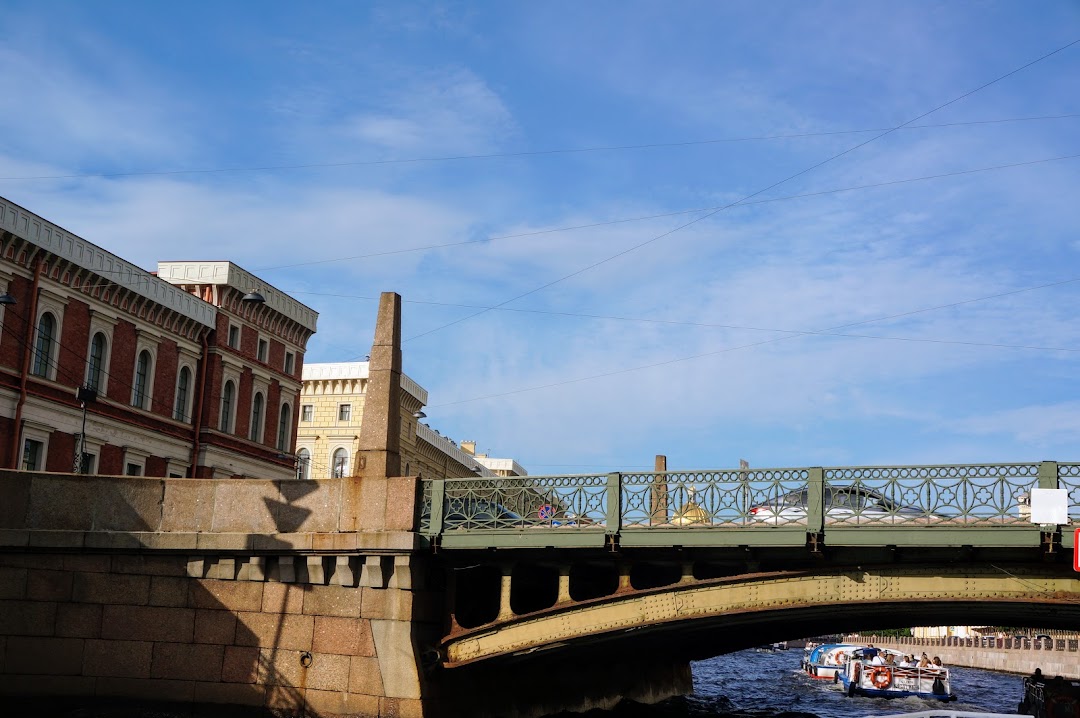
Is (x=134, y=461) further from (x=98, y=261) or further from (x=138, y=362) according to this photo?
(x=98, y=261)

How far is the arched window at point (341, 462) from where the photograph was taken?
66.9 meters

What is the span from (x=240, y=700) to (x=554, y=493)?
6.23m

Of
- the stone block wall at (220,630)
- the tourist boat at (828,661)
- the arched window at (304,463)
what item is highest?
the arched window at (304,463)

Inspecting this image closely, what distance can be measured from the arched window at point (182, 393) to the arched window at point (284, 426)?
7.69 metres

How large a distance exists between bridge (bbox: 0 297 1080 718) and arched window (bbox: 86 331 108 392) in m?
19.3

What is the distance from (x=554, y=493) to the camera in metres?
18.8

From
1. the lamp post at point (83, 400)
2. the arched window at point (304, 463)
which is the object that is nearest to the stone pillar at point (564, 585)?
the lamp post at point (83, 400)

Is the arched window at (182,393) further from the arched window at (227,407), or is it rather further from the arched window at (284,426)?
the arched window at (284,426)

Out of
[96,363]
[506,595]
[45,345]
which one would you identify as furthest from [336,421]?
[506,595]

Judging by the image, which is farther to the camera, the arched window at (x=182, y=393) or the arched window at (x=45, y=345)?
the arched window at (x=182, y=393)

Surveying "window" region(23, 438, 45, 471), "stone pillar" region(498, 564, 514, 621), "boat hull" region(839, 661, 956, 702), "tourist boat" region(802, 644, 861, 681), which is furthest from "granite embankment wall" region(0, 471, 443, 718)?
"tourist boat" region(802, 644, 861, 681)

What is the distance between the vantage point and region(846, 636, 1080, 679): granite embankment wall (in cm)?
5516

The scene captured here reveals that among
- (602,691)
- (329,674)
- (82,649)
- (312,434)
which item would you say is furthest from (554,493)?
(312,434)

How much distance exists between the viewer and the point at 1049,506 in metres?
Answer: 15.5
